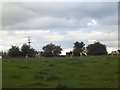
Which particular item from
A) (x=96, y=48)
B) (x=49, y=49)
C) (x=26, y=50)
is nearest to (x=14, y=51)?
(x=26, y=50)

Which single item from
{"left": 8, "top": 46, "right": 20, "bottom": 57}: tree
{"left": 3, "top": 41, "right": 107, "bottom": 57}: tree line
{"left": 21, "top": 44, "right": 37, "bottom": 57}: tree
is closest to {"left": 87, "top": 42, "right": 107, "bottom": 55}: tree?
{"left": 3, "top": 41, "right": 107, "bottom": 57}: tree line

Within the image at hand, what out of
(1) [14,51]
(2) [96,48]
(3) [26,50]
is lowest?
(1) [14,51]

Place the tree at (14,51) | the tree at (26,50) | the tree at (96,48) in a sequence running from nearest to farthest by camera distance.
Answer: the tree at (14,51) < the tree at (26,50) < the tree at (96,48)

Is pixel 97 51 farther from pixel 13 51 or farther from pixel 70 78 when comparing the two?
pixel 70 78

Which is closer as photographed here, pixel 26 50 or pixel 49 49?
pixel 26 50

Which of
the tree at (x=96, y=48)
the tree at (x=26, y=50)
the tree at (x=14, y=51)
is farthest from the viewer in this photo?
the tree at (x=96, y=48)

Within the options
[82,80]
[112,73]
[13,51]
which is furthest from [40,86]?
[13,51]

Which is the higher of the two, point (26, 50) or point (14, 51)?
point (26, 50)

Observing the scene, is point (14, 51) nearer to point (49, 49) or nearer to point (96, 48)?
point (49, 49)

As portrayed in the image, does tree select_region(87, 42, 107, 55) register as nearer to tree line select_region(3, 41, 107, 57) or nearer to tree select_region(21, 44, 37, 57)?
tree line select_region(3, 41, 107, 57)

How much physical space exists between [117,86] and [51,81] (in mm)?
3373

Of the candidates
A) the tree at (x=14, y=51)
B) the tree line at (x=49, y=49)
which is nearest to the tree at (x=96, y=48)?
the tree line at (x=49, y=49)

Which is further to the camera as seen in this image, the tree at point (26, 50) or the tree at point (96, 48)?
the tree at point (96, 48)

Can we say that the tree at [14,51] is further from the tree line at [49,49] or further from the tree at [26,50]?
the tree at [26,50]
